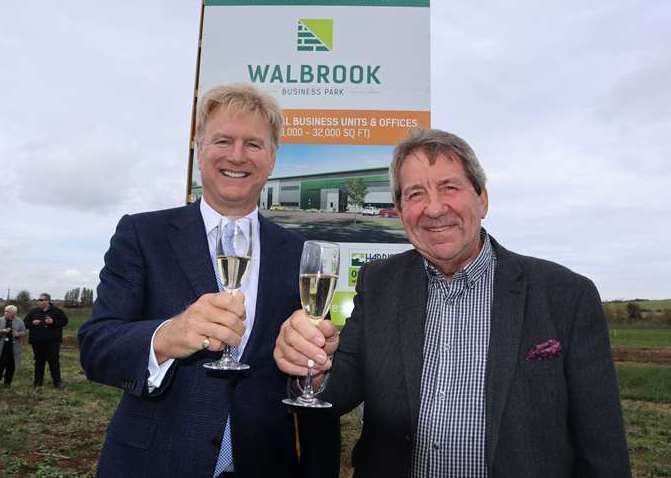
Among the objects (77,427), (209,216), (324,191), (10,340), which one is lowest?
(77,427)

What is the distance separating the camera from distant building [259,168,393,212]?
5.85m

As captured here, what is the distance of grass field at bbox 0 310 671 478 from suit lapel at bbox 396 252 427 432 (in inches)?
173

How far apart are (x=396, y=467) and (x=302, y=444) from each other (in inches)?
15.7

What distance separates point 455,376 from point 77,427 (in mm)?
8734

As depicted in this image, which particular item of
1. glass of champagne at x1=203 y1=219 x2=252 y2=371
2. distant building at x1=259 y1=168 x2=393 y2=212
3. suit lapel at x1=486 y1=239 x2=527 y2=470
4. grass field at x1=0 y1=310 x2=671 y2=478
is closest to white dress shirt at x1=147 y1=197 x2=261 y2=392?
glass of champagne at x1=203 y1=219 x2=252 y2=371

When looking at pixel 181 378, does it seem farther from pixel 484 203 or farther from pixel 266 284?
pixel 484 203

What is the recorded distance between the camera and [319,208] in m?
5.95

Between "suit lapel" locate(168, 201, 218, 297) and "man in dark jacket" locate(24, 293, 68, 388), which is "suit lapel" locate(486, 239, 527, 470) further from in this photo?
"man in dark jacket" locate(24, 293, 68, 388)

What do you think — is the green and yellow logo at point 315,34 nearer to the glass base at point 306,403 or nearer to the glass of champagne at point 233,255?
the glass of champagne at point 233,255

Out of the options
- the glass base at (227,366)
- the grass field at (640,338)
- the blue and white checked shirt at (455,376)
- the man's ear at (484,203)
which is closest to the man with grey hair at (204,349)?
the glass base at (227,366)

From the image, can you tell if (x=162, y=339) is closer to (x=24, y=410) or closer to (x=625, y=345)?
(x=24, y=410)

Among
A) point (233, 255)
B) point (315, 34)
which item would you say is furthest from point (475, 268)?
point (315, 34)

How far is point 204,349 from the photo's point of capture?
1.69m

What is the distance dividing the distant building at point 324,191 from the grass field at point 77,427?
3.15m
